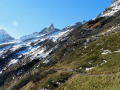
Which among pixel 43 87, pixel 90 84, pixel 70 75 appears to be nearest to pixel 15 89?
pixel 43 87

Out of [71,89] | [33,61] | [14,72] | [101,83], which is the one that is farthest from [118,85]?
[14,72]

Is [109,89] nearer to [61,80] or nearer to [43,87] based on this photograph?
[61,80]

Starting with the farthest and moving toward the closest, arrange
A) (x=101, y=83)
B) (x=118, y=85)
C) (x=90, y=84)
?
(x=90, y=84) → (x=101, y=83) → (x=118, y=85)

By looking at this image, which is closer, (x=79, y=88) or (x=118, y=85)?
(x=118, y=85)

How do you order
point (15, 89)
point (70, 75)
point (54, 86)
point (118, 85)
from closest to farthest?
1. point (118, 85)
2. point (54, 86)
3. point (70, 75)
4. point (15, 89)

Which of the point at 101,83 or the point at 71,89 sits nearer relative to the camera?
the point at 101,83

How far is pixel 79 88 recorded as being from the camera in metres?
24.1

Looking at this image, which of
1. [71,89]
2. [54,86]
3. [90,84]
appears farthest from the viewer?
[54,86]

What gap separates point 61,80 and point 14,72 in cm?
12932

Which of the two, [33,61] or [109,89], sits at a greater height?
[33,61]

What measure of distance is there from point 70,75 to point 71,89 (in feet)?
30.7

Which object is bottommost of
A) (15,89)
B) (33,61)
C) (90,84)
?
(15,89)

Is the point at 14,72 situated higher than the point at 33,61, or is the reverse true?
the point at 33,61

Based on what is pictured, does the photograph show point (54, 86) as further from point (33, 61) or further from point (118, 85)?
point (33, 61)
